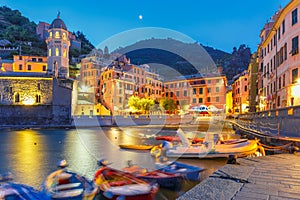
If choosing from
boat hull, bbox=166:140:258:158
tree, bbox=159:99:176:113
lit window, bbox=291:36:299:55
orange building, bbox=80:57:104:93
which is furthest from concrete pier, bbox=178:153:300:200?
orange building, bbox=80:57:104:93

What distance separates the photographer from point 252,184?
5.45 metres

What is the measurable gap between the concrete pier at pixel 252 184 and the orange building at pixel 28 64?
71390 mm

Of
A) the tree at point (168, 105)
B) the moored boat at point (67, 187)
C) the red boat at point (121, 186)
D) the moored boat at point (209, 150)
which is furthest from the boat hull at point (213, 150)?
the tree at point (168, 105)

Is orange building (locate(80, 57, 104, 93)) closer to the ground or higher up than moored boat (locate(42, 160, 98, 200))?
higher up

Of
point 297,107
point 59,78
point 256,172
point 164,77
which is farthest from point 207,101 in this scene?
point 256,172

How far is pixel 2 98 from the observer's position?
43.3 m

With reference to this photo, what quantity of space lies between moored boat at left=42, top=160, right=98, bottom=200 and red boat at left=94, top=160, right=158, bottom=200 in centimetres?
37

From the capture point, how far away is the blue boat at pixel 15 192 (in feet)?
20.3

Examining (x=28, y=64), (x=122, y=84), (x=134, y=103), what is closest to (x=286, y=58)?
(x=134, y=103)

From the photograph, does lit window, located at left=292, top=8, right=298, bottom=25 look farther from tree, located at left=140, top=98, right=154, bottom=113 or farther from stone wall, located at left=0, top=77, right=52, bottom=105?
tree, located at left=140, top=98, right=154, bottom=113

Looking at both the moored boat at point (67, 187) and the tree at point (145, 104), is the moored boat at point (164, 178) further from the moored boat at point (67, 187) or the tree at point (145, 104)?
the tree at point (145, 104)

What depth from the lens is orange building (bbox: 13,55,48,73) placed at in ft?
227

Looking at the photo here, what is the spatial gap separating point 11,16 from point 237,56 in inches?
4507

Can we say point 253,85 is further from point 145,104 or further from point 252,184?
point 252,184
